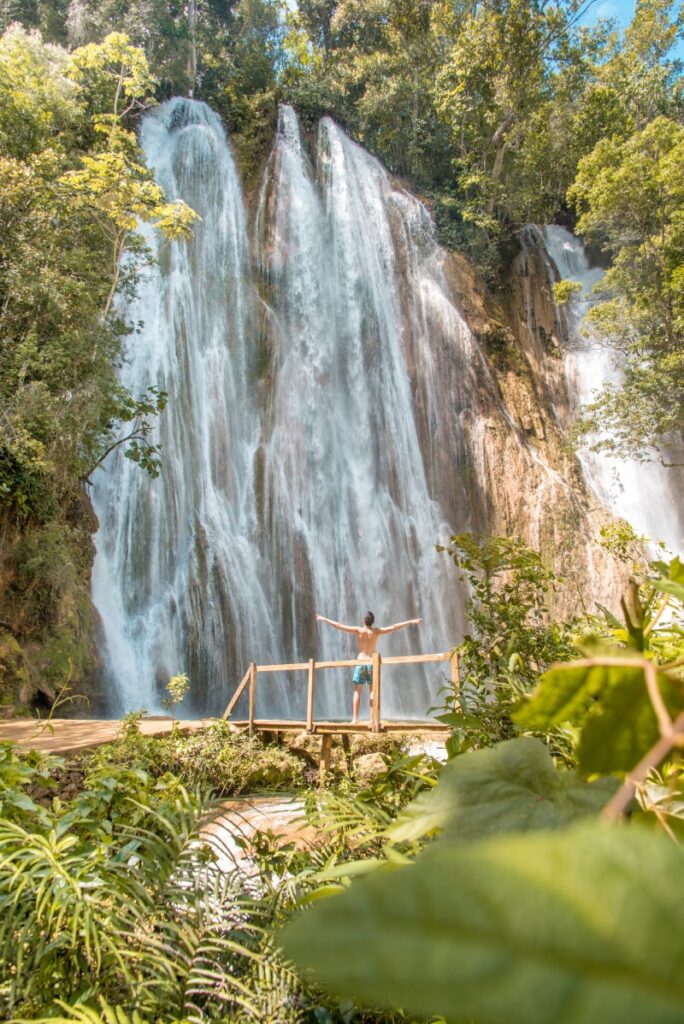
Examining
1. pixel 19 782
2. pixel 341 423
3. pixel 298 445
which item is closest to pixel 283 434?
pixel 298 445

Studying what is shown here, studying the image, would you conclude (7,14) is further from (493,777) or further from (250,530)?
(493,777)

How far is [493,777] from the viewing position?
0.63 metres

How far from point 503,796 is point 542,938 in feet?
1.45

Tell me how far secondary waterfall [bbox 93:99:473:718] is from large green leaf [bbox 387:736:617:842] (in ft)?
42.4

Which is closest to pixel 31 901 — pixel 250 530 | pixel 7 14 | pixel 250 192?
pixel 250 530

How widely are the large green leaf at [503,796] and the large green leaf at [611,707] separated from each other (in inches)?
5.1

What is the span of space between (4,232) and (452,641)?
1247cm

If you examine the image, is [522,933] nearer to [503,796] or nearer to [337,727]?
[503,796]

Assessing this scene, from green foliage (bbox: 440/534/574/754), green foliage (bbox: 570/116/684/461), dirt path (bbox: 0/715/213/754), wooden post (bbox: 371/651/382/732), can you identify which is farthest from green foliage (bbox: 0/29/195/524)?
green foliage (bbox: 570/116/684/461)

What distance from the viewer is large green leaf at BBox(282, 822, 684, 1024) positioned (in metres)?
0.19

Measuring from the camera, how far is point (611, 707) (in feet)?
1.49

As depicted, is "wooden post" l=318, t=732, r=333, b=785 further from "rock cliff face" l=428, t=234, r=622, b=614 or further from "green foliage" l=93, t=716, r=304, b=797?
"rock cliff face" l=428, t=234, r=622, b=614

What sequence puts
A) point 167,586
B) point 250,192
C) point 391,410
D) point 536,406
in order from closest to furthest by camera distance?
point 167,586 < point 391,410 < point 250,192 < point 536,406

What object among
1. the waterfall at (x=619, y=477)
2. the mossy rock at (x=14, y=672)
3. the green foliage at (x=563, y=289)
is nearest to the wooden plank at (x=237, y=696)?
the mossy rock at (x=14, y=672)
